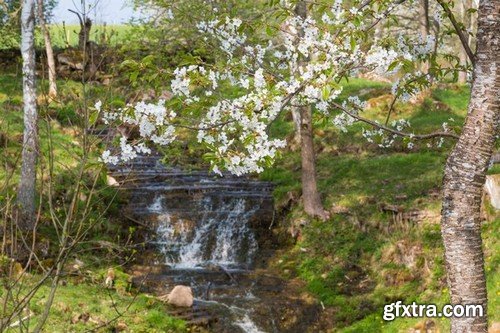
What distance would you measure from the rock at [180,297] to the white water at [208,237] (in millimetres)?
2757

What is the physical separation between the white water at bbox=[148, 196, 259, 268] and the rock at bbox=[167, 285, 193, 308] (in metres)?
2.76

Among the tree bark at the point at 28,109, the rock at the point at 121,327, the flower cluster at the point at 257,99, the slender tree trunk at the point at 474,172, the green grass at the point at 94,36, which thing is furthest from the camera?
the tree bark at the point at 28,109

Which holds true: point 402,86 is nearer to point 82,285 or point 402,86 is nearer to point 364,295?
point 364,295

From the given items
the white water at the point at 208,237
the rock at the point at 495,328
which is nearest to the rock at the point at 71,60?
the white water at the point at 208,237

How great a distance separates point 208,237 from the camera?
53.7ft

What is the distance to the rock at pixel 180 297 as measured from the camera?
1256 centimetres

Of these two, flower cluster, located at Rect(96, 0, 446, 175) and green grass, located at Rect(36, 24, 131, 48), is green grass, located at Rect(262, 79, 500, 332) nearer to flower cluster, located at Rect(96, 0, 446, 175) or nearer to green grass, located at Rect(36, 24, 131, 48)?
flower cluster, located at Rect(96, 0, 446, 175)

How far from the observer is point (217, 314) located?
12.4 m

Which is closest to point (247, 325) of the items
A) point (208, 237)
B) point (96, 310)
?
point (96, 310)

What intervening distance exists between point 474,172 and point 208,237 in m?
12.4

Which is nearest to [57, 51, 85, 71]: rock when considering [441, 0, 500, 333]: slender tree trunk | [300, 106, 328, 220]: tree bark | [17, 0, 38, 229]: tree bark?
[17, 0, 38, 229]: tree bark

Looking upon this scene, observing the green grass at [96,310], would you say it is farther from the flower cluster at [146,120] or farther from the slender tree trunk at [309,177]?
the flower cluster at [146,120]

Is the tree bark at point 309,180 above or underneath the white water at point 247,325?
above

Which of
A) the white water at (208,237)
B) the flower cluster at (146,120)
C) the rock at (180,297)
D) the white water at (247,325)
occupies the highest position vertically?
the flower cluster at (146,120)
